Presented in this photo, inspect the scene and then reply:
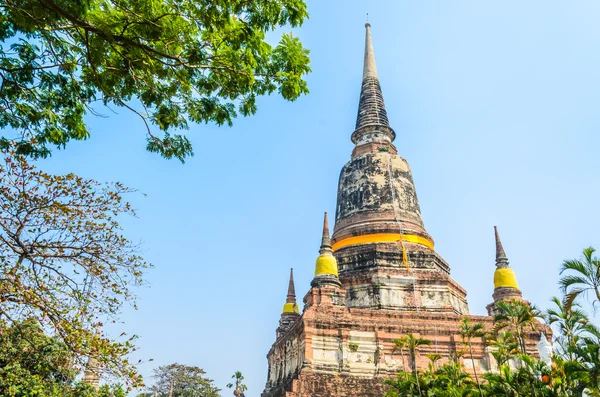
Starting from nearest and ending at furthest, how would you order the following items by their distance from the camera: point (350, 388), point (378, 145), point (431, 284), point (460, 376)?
1. point (460, 376)
2. point (350, 388)
3. point (431, 284)
4. point (378, 145)

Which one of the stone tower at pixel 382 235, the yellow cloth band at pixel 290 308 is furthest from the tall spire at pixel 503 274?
the yellow cloth band at pixel 290 308

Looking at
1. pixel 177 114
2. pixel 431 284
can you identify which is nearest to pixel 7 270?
pixel 177 114

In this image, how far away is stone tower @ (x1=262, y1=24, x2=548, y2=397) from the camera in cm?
1977

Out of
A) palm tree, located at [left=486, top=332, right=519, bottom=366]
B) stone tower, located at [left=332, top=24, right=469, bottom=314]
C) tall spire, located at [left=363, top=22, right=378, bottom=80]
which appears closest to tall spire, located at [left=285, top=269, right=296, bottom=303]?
stone tower, located at [left=332, top=24, right=469, bottom=314]

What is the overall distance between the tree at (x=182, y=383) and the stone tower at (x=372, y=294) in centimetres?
2288

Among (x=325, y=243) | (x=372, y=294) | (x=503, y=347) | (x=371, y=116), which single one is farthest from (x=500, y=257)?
(x=371, y=116)

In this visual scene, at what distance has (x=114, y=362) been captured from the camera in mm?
8117

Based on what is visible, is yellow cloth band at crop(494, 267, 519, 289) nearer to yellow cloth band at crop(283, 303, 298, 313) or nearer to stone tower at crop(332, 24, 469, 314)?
stone tower at crop(332, 24, 469, 314)

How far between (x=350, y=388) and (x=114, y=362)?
41.6 feet

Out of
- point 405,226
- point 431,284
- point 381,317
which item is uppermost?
point 405,226

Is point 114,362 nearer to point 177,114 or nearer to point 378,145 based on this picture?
point 177,114

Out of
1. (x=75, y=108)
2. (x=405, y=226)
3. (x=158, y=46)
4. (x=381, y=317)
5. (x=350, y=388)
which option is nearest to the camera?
(x=158, y=46)

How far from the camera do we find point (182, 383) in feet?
154

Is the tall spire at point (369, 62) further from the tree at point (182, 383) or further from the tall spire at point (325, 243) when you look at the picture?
the tree at point (182, 383)
